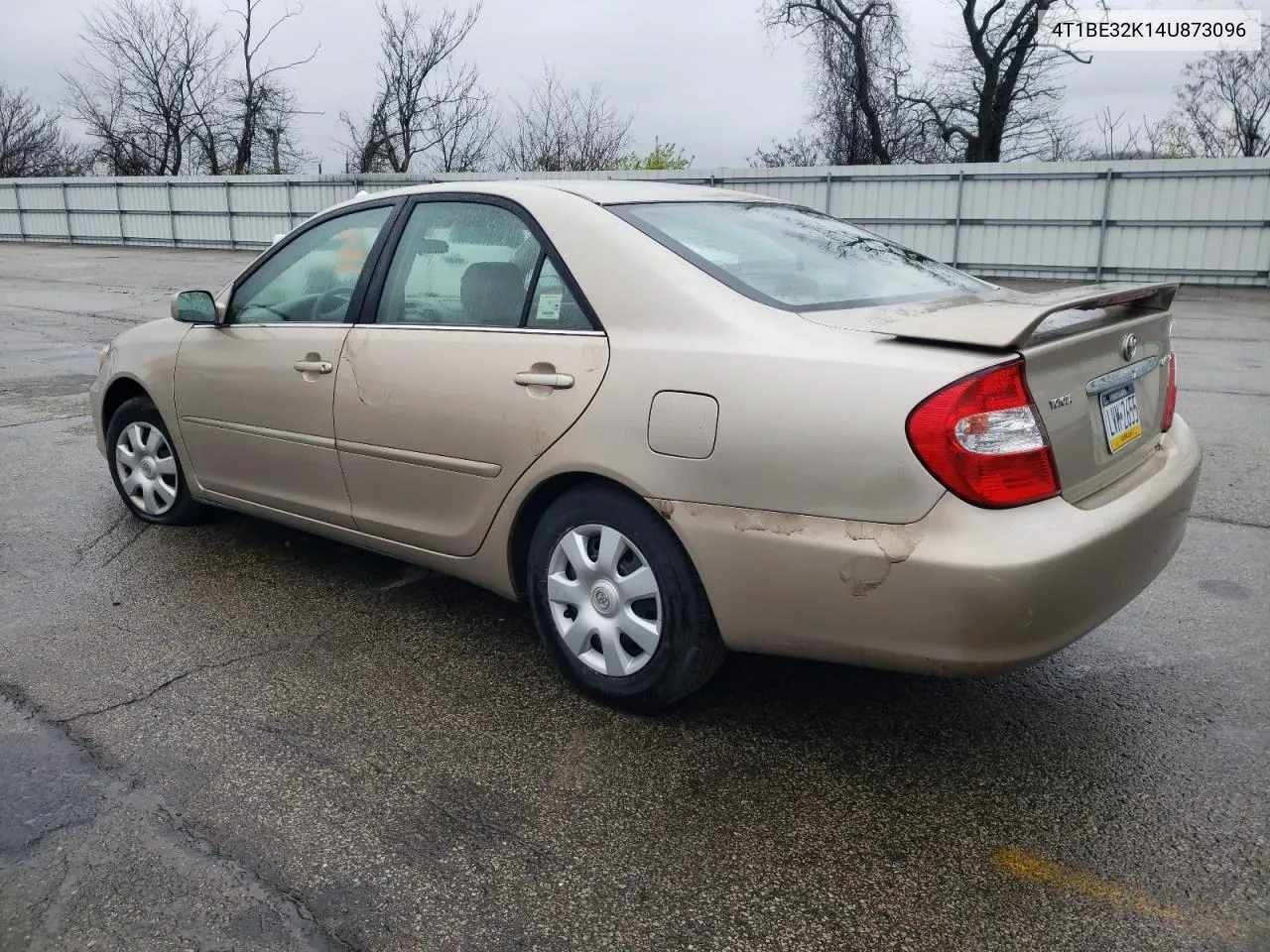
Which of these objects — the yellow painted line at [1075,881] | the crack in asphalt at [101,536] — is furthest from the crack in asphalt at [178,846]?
the crack in asphalt at [101,536]

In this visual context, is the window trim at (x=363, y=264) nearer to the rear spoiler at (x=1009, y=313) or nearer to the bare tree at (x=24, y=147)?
the rear spoiler at (x=1009, y=313)

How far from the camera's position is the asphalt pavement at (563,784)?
2273mm

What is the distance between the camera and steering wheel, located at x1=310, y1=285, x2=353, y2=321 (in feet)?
12.8

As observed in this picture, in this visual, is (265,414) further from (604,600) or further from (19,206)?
(19,206)

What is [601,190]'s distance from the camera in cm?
357

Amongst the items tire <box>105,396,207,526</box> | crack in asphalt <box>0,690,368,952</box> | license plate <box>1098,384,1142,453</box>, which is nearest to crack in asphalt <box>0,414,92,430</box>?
tire <box>105,396,207,526</box>

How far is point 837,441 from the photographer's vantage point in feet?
8.43

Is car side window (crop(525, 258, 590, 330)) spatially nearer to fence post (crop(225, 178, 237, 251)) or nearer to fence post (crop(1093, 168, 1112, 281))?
fence post (crop(1093, 168, 1112, 281))

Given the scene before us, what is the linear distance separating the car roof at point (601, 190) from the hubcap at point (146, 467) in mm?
1686

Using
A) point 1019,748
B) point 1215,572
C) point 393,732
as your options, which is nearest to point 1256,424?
point 1215,572

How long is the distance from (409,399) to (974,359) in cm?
180

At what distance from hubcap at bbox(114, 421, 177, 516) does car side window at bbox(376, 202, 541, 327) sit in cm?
172

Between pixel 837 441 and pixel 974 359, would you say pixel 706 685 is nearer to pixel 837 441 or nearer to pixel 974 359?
pixel 837 441

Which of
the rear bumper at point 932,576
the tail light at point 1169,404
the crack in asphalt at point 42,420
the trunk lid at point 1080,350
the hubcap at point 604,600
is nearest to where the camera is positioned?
the rear bumper at point 932,576
